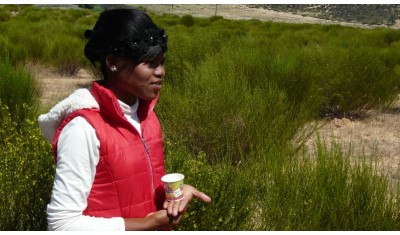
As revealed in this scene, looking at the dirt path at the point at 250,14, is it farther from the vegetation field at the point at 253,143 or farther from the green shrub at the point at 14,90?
the green shrub at the point at 14,90

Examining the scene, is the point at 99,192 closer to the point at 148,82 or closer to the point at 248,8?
the point at 148,82

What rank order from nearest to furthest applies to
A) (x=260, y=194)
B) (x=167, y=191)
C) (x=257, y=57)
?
(x=167, y=191) → (x=260, y=194) → (x=257, y=57)

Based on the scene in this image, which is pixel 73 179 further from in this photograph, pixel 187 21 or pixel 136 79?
pixel 187 21

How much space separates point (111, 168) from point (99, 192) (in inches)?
3.2

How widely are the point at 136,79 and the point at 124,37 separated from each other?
14cm

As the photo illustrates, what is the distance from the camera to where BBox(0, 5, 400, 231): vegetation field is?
2.65m

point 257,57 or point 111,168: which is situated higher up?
point 111,168

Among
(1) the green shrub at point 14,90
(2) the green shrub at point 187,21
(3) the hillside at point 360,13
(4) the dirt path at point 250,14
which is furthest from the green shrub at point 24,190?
(3) the hillside at point 360,13

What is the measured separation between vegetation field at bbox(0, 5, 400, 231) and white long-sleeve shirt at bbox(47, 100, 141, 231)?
1.06 metres

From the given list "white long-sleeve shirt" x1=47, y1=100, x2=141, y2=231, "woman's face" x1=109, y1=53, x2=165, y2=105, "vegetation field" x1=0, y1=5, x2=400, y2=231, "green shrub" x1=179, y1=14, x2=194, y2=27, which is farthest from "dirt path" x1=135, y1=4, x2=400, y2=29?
"white long-sleeve shirt" x1=47, y1=100, x2=141, y2=231

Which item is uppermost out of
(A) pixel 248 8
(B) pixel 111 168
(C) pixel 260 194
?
(B) pixel 111 168

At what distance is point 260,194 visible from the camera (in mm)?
3059

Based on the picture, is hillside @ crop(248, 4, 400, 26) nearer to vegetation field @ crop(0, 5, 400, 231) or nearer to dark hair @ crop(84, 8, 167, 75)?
vegetation field @ crop(0, 5, 400, 231)

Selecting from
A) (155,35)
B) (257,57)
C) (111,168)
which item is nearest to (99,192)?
(111,168)
